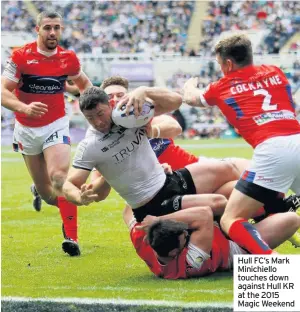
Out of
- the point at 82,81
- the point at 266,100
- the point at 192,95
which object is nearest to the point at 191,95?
the point at 192,95

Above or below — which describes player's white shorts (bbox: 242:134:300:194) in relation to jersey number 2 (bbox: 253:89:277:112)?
below

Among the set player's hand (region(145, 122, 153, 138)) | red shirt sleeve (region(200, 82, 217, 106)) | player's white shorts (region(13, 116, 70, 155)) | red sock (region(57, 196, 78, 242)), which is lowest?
red sock (region(57, 196, 78, 242))

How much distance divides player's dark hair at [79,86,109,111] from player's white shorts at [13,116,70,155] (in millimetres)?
2820

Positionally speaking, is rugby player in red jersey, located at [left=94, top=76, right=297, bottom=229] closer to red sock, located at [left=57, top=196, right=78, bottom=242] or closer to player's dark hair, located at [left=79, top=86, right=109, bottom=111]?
player's dark hair, located at [left=79, top=86, right=109, bottom=111]

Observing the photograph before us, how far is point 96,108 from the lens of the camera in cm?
635

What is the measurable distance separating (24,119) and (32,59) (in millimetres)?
739

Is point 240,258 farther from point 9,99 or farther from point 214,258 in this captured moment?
point 9,99

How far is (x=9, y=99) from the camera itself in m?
8.59

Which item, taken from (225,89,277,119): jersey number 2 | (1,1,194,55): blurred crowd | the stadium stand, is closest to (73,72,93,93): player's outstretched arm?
(225,89,277,119): jersey number 2

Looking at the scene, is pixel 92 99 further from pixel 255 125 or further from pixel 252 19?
pixel 252 19

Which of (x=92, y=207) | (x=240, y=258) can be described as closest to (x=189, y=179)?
(x=240, y=258)

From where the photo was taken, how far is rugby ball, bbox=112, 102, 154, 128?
6424 mm

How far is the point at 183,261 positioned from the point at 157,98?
1.34 meters

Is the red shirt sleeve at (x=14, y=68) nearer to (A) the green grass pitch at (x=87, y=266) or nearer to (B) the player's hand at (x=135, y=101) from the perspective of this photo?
(A) the green grass pitch at (x=87, y=266)
